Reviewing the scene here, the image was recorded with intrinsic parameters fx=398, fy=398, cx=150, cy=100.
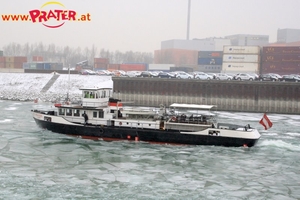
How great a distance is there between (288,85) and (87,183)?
42896 millimetres

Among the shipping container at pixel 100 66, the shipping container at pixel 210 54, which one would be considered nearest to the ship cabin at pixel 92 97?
the shipping container at pixel 100 66

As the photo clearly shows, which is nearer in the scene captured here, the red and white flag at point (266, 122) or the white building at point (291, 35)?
the red and white flag at point (266, 122)

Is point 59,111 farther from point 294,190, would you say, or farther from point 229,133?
point 294,190

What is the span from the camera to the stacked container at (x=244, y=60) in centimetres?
9056

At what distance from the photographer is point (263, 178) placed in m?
22.7

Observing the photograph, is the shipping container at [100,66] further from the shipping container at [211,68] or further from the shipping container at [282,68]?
the shipping container at [282,68]

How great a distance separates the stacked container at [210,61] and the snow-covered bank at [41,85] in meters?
40.1

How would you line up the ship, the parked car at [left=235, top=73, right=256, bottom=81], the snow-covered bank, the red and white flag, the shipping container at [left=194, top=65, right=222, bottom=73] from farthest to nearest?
1. the shipping container at [left=194, top=65, right=222, bottom=73]
2. the snow-covered bank
3. the parked car at [left=235, top=73, right=256, bottom=81]
4. the red and white flag
5. the ship

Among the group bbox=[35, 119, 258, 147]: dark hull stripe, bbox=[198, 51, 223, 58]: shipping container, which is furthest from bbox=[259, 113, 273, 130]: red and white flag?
bbox=[198, 51, 223, 58]: shipping container

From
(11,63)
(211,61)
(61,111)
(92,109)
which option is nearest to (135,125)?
(92,109)

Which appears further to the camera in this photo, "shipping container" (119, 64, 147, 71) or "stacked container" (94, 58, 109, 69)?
"stacked container" (94, 58, 109, 69)

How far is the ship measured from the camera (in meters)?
30.8

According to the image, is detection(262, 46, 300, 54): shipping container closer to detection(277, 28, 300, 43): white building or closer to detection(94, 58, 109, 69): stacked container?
detection(94, 58, 109, 69): stacked container

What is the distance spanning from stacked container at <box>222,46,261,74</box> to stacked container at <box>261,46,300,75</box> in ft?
11.2
